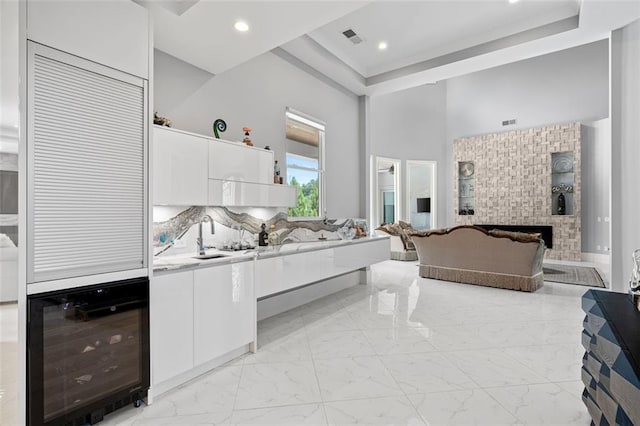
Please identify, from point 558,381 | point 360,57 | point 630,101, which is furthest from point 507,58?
point 558,381

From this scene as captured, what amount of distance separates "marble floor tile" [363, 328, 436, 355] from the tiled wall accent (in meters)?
6.52

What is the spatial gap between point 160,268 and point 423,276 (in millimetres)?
4849

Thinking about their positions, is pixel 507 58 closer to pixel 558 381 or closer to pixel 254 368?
pixel 558 381

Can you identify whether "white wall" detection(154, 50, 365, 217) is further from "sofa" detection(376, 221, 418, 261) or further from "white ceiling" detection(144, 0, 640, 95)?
"sofa" detection(376, 221, 418, 261)

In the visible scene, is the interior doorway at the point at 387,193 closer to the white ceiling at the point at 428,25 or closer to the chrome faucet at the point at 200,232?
the white ceiling at the point at 428,25

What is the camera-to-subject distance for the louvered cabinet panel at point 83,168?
1.67m

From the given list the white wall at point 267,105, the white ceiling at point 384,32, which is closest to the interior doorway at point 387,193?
the white wall at point 267,105

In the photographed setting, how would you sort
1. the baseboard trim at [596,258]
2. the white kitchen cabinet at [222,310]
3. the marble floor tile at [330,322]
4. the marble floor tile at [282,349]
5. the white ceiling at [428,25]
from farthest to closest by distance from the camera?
the baseboard trim at [596,258] → the white ceiling at [428,25] → the marble floor tile at [330,322] → the marble floor tile at [282,349] → the white kitchen cabinet at [222,310]

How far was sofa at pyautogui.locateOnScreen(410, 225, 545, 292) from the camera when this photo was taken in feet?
15.6

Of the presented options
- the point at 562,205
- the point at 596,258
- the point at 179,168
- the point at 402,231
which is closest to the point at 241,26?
the point at 179,168

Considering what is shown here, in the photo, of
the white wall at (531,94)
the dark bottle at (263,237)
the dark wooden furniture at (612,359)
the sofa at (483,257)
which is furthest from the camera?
the white wall at (531,94)

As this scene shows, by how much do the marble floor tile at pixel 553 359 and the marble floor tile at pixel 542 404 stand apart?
21 centimetres

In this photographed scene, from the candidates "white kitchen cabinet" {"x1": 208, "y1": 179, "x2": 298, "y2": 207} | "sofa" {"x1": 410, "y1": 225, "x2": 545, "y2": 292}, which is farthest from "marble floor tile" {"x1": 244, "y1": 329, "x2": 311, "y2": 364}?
"sofa" {"x1": 410, "y1": 225, "x2": 545, "y2": 292}

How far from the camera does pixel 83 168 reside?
183 centimetres
